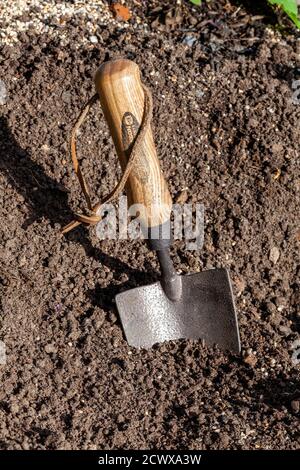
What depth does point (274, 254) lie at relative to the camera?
9.91ft

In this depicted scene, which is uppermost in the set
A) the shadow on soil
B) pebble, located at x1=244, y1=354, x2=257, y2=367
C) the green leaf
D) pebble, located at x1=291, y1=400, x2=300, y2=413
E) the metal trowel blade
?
the green leaf

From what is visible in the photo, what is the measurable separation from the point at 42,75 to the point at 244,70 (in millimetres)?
822

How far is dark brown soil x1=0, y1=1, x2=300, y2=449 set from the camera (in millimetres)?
2674

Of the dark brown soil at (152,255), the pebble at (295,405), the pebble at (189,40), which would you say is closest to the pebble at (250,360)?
the dark brown soil at (152,255)

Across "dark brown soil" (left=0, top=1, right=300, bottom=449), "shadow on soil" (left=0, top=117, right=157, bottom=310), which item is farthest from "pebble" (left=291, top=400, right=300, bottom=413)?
"shadow on soil" (left=0, top=117, right=157, bottom=310)

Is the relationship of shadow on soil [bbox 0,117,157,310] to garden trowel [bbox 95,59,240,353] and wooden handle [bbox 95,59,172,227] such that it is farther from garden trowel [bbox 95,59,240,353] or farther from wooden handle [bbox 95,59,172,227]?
wooden handle [bbox 95,59,172,227]

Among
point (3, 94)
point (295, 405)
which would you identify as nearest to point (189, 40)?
point (3, 94)

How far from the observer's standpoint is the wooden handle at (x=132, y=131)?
248 cm

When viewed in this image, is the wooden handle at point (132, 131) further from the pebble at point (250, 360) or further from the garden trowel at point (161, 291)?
the pebble at point (250, 360)

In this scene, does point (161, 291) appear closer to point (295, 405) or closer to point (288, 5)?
point (295, 405)

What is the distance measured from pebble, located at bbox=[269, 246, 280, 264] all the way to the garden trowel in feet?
0.82

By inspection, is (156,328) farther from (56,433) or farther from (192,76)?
(192,76)

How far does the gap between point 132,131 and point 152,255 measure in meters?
0.63

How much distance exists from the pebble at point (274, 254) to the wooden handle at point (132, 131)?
0.51 m
